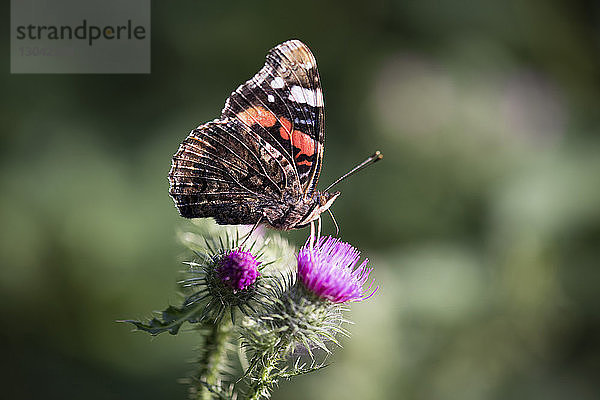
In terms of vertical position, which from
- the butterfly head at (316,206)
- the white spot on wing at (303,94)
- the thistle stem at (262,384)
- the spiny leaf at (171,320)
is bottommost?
the thistle stem at (262,384)

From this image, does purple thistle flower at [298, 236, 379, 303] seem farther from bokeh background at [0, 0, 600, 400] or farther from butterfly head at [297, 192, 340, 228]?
bokeh background at [0, 0, 600, 400]

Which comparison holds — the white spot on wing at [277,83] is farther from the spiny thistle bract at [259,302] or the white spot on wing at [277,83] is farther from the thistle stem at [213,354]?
the thistle stem at [213,354]

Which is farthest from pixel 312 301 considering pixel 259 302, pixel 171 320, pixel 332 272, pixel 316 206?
pixel 171 320

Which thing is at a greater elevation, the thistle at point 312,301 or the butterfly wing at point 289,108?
the butterfly wing at point 289,108

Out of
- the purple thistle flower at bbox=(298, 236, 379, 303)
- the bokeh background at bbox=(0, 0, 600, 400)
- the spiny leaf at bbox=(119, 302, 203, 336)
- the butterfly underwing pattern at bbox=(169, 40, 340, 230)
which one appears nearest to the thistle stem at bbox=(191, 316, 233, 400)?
the spiny leaf at bbox=(119, 302, 203, 336)

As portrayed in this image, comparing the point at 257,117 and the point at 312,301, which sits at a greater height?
the point at 257,117

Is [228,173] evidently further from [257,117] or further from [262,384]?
[262,384]

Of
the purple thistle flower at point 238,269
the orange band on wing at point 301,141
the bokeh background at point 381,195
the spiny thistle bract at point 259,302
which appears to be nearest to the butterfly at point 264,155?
the orange band on wing at point 301,141
